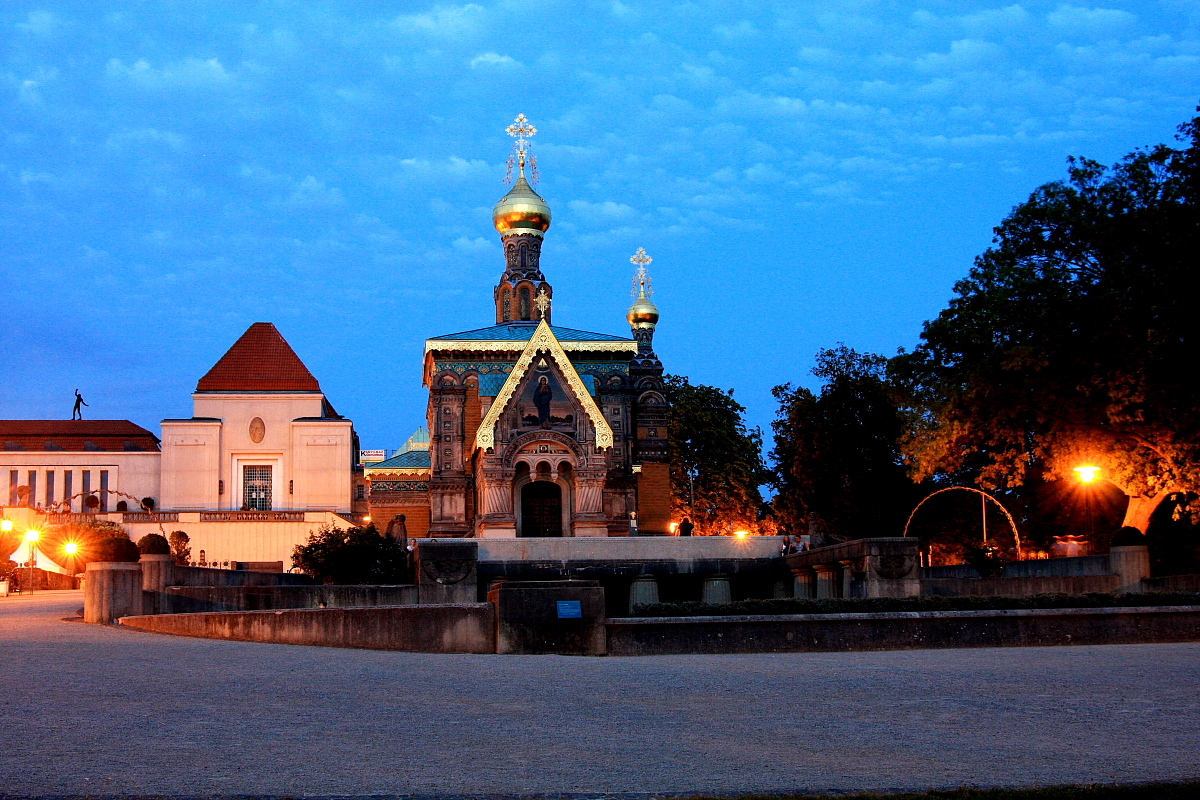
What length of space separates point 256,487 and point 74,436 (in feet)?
41.0

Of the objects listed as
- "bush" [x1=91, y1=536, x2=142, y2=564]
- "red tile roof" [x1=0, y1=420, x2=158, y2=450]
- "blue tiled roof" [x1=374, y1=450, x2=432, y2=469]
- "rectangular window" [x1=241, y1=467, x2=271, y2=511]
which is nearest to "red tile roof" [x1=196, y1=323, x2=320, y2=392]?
"rectangular window" [x1=241, y1=467, x2=271, y2=511]

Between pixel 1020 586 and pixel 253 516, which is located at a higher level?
pixel 253 516

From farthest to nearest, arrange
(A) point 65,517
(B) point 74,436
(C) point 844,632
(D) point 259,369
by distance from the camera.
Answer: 1. (B) point 74,436
2. (D) point 259,369
3. (A) point 65,517
4. (C) point 844,632

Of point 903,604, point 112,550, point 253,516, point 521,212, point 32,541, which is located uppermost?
point 521,212

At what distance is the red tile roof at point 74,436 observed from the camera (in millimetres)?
72312

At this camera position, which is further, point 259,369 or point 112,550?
point 259,369

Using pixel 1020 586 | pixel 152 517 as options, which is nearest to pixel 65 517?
pixel 152 517

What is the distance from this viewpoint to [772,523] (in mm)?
62812

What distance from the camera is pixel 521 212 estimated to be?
61.8 meters

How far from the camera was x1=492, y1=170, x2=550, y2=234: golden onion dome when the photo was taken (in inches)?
2437

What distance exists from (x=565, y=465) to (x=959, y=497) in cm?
1815

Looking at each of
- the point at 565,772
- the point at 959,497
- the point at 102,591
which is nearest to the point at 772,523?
the point at 959,497

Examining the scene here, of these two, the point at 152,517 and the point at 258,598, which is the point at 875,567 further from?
the point at 152,517

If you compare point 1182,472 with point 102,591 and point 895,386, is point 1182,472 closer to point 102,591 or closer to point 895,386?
point 895,386
